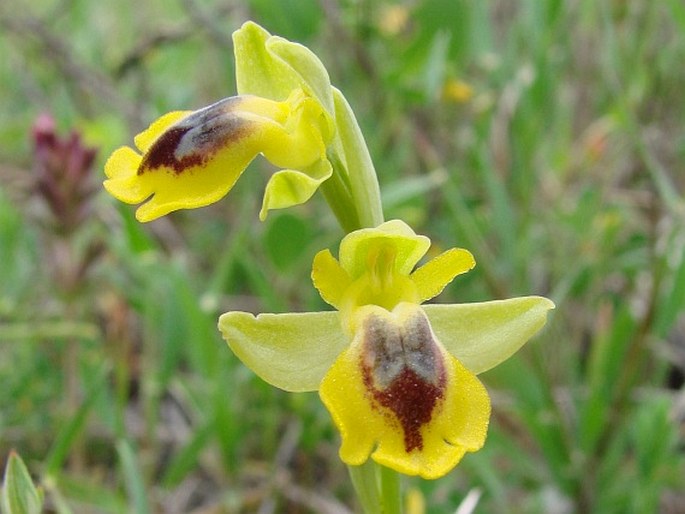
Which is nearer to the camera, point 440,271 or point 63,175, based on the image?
point 440,271

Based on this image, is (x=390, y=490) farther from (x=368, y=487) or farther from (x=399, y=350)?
(x=399, y=350)

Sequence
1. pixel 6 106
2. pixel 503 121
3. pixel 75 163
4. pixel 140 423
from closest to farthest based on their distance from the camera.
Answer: pixel 75 163, pixel 140 423, pixel 503 121, pixel 6 106

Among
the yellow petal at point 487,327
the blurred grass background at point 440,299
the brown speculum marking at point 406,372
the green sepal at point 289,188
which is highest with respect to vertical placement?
the green sepal at point 289,188

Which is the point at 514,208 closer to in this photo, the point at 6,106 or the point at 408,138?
the point at 408,138

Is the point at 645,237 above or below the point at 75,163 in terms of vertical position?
below

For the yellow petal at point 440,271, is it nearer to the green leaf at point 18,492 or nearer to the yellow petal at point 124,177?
the yellow petal at point 124,177

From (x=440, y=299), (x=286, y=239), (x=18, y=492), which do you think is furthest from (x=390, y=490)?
(x=440, y=299)

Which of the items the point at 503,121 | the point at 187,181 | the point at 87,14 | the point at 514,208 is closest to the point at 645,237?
the point at 514,208

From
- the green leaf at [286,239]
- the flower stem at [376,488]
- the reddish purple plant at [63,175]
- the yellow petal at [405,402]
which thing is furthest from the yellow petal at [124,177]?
the green leaf at [286,239]
